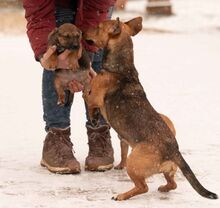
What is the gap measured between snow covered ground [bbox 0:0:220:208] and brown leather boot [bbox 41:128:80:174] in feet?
0.22

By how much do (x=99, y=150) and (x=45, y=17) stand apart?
1.14 metres

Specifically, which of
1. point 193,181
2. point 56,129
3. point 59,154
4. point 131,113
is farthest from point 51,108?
point 193,181

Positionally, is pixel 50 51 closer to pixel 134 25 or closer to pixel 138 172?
pixel 134 25

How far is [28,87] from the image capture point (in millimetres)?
9664

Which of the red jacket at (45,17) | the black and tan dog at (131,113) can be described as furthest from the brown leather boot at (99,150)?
the red jacket at (45,17)

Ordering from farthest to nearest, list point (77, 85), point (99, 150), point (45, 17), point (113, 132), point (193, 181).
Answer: point (113, 132), point (99, 150), point (45, 17), point (77, 85), point (193, 181)

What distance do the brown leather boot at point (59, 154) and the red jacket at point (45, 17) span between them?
67cm

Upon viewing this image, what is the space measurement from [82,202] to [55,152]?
3.16ft

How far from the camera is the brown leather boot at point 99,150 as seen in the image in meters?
5.64

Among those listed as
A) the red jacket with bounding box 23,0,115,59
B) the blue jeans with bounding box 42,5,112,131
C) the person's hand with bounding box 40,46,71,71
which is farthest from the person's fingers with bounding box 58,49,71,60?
the blue jeans with bounding box 42,5,112,131

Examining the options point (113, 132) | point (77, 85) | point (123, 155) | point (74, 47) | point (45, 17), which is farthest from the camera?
point (113, 132)

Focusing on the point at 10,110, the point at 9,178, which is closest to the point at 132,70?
the point at 9,178

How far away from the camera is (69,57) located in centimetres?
520

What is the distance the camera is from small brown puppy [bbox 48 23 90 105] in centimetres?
514
